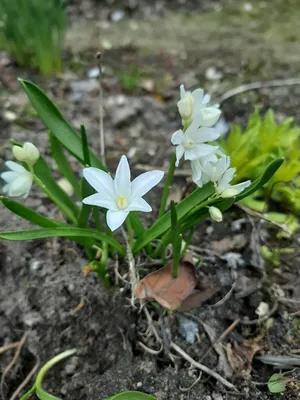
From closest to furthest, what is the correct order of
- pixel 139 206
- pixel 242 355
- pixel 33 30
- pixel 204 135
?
pixel 139 206 → pixel 204 135 → pixel 242 355 → pixel 33 30

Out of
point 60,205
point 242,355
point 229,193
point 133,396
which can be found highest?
point 229,193

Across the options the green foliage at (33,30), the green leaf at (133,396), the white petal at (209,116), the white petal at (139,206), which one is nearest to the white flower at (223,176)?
the white petal at (209,116)

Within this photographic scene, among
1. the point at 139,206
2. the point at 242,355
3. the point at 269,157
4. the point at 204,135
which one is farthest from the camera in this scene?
the point at 269,157

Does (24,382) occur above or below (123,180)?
below

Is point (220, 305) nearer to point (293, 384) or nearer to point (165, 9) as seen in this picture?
point (293, 384)

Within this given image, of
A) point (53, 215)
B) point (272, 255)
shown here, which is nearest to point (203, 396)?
point (272, 255)

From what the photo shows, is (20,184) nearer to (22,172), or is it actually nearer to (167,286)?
(22,172)

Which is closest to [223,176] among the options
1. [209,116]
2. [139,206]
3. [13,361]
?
[209,116]
